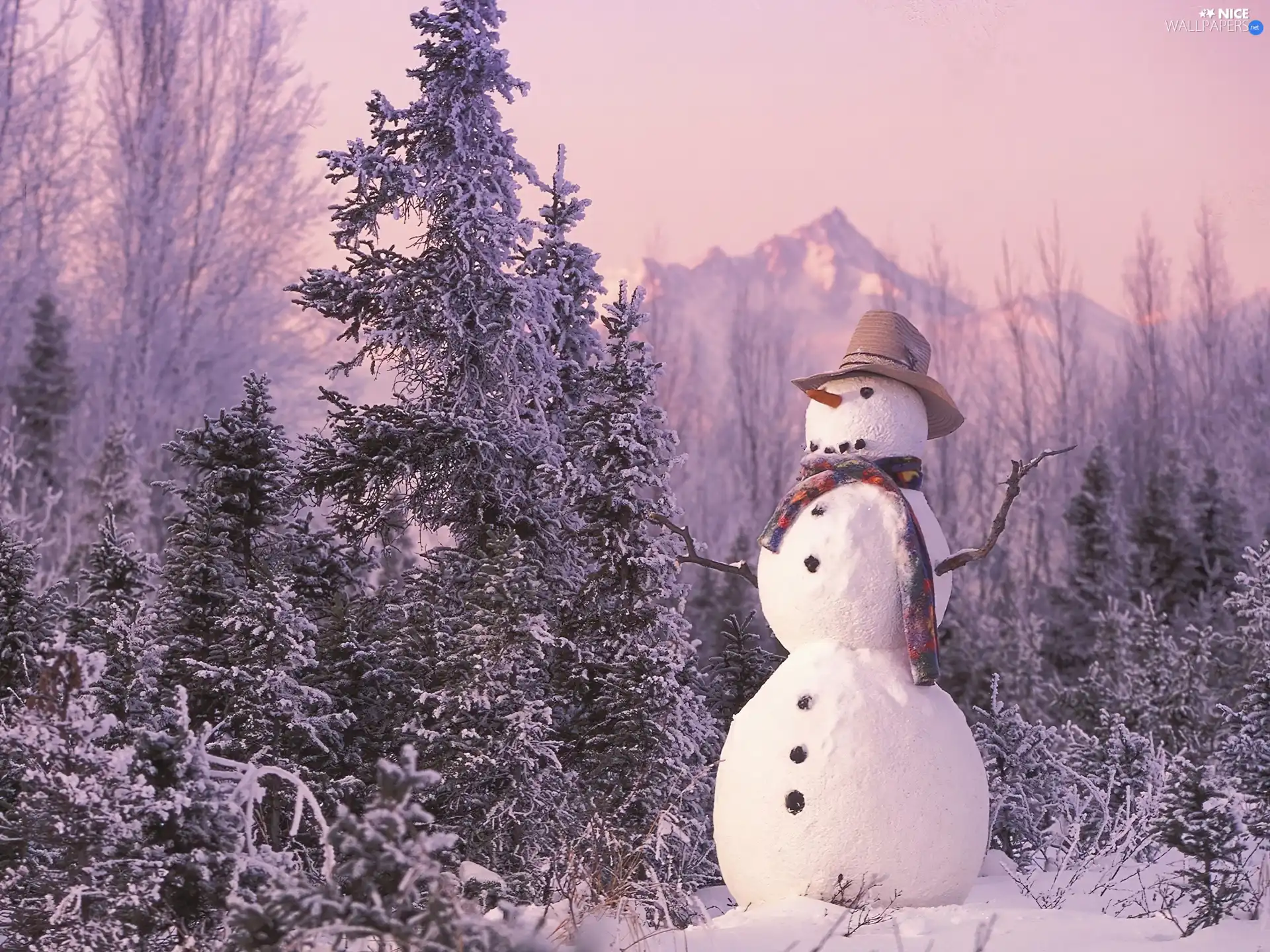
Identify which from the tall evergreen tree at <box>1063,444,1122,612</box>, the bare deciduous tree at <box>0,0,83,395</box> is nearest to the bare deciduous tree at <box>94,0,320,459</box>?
the bare deciduous tree at <box>0,0,83,395</box>

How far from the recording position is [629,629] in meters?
8.99

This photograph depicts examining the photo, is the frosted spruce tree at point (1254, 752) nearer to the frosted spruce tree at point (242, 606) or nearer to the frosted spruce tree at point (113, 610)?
the frosted spruce tree at point (242, 606)

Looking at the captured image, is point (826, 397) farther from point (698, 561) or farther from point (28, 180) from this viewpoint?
point (28, 180)

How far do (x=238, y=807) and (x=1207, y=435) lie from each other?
32.8 m

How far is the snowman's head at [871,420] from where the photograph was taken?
680 centimetres

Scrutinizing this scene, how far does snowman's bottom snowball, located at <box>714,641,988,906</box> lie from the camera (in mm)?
6039

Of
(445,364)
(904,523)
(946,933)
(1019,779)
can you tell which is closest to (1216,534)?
(1019,779)

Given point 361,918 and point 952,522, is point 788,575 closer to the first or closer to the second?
point 361,918

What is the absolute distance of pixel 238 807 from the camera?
4266 millimetres

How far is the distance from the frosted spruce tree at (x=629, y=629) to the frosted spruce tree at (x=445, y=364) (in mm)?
284

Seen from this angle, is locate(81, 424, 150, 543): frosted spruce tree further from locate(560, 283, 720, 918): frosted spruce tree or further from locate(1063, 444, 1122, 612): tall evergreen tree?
Answer: locate(1063, 444, 1122, 612): tall evergreen tree

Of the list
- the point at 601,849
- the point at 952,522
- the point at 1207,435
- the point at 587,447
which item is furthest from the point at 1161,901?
the point at 1207,435

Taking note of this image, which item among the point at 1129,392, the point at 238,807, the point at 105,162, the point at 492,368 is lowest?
the point at 238,807

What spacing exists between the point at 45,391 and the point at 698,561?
2149 cm
